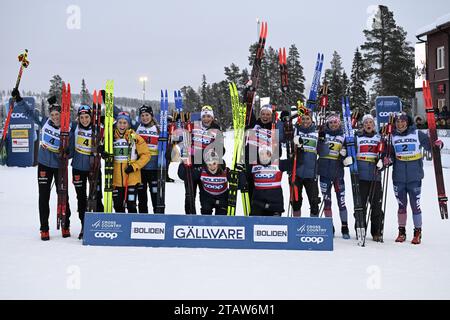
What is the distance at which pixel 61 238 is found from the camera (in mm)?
6621

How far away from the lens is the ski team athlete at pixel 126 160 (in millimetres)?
6652

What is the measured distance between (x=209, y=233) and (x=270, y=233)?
2.55 ft

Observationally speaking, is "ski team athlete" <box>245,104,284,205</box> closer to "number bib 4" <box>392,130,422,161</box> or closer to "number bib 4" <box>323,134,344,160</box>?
"number bib 4" <box>323,134,344,160</box>

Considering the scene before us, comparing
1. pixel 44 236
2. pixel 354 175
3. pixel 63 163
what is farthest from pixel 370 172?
pixel 44 236

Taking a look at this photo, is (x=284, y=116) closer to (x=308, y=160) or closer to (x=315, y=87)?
(x=308, y=160)

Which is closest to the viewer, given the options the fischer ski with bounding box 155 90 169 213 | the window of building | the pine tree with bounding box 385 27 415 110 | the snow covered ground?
the snow covered ground

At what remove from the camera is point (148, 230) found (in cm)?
612

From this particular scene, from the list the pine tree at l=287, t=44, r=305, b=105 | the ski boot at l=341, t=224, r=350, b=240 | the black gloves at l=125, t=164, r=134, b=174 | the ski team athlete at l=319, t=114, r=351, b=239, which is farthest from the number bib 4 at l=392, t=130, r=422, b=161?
the pine tree at l=287, t=44, r=305, b=105

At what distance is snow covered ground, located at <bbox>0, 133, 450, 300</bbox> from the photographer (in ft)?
14.1

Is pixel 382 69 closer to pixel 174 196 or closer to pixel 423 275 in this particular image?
pixel 174 196

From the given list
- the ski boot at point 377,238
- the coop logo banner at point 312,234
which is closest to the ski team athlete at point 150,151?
the coop logo banner at point 312,234

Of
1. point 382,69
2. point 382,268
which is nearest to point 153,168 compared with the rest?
point 382,268

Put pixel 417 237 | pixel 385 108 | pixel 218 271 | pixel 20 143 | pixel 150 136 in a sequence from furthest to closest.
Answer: pixel 20 143, pixel 385 108, pixel 150 136, pixel 417 237, pixel 218 271

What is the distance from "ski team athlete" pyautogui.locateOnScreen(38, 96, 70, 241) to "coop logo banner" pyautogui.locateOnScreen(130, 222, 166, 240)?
4.18 ft
